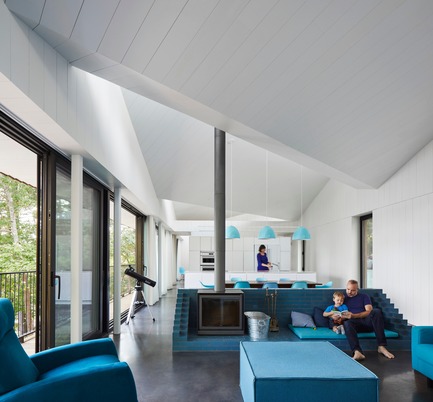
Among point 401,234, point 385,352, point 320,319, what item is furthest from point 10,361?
point 401,234

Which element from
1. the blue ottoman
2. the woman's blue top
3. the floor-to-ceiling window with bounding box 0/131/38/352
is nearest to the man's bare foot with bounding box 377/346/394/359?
the blue ottoman

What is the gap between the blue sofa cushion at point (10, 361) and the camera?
242 cm

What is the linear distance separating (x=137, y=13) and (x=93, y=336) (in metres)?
4.53

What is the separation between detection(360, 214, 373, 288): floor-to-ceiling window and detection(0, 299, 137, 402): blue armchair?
280 inches

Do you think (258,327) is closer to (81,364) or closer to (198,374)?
(198,374)

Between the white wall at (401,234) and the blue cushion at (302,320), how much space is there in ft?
5.19

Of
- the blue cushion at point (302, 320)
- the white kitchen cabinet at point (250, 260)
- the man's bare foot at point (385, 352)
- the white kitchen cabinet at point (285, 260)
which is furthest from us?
the white kitchen cabinet at point (250, 260)

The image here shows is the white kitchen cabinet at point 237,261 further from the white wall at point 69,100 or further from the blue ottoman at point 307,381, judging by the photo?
the blue ottoman at point 307,381

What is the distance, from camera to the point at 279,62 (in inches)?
146

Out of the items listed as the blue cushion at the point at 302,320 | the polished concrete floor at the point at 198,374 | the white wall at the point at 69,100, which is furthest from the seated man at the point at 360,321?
the white wall at the point at 69,100

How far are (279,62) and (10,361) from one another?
3083 mm

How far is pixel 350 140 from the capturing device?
208 inches

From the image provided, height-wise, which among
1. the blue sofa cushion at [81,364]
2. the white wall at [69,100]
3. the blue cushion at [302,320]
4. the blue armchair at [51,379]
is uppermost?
the white wall at [69,100]

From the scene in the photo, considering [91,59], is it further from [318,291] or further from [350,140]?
[318,291]
